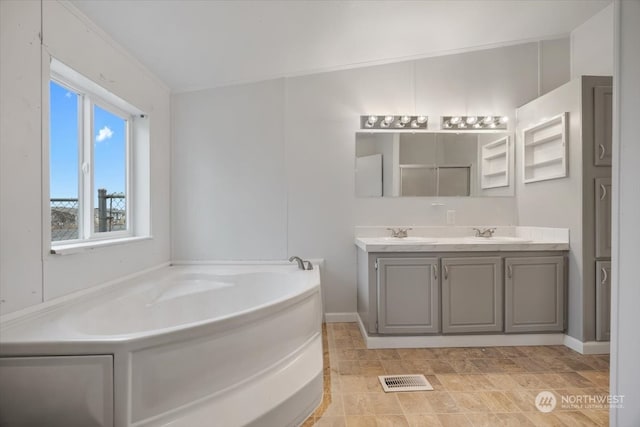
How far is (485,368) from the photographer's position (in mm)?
2240

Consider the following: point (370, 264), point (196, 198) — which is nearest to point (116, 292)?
point (196, 198)

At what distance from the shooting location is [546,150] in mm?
2811

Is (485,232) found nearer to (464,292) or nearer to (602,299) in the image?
(464,292)

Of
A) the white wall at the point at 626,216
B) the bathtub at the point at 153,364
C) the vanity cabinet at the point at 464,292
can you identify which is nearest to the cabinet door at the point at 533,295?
the vanity cabinet at the point at 464,292

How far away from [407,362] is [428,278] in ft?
2.12

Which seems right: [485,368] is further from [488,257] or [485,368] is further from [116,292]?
[116,292]

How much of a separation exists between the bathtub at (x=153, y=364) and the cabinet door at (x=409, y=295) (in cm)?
67

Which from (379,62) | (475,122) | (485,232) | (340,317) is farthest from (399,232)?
(379,62)

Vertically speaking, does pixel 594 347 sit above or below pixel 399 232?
below

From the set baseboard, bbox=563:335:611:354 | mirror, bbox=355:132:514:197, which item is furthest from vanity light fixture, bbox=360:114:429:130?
baseboard, bbox=563:335:611:354

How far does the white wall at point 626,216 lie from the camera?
115cm

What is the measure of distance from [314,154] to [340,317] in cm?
159

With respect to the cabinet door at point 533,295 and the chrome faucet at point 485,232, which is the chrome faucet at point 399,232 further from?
the cabinet door at point 533,295

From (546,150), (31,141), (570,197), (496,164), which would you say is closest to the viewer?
(31,141)
